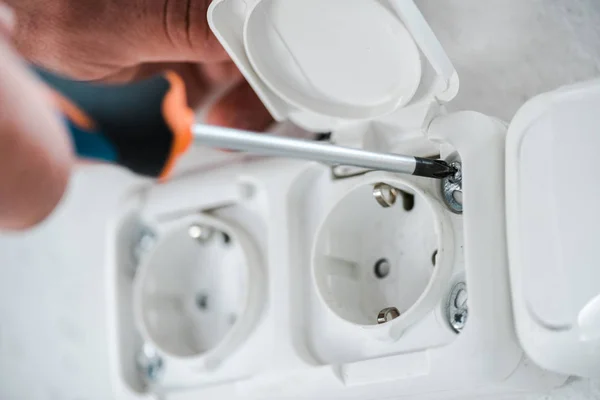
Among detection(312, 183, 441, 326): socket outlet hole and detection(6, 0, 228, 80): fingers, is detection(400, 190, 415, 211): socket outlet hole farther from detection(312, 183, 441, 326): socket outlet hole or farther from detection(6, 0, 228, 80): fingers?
detection(6, 0, 228, 80): fingers

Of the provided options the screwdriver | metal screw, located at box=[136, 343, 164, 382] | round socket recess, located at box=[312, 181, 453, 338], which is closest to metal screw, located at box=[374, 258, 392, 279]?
round socket recess, located at box=[312, 181, 453, 338]

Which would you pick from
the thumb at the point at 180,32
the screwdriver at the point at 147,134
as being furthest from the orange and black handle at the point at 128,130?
the thumb at the point at 180,32

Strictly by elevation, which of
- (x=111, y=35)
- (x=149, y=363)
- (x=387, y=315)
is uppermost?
(x=111, y=35)

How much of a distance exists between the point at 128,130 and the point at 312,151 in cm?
11

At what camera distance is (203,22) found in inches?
20.0

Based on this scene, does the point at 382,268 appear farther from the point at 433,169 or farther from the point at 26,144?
the point at 26,144

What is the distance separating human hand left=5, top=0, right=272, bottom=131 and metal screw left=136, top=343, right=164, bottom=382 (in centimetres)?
24

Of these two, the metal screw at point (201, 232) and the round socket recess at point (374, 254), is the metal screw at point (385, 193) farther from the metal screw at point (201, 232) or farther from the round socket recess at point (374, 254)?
the metal screw at point (201, 232)

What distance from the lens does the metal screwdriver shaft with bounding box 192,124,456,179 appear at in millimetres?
387

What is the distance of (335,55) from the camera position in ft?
1.59

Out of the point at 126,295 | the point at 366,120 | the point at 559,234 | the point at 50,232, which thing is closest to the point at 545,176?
the point at 559,234

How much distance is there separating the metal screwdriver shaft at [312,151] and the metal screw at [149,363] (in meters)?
0.27

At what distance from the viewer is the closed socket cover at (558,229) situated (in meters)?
0.41

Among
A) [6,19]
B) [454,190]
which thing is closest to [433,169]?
[454,190]
